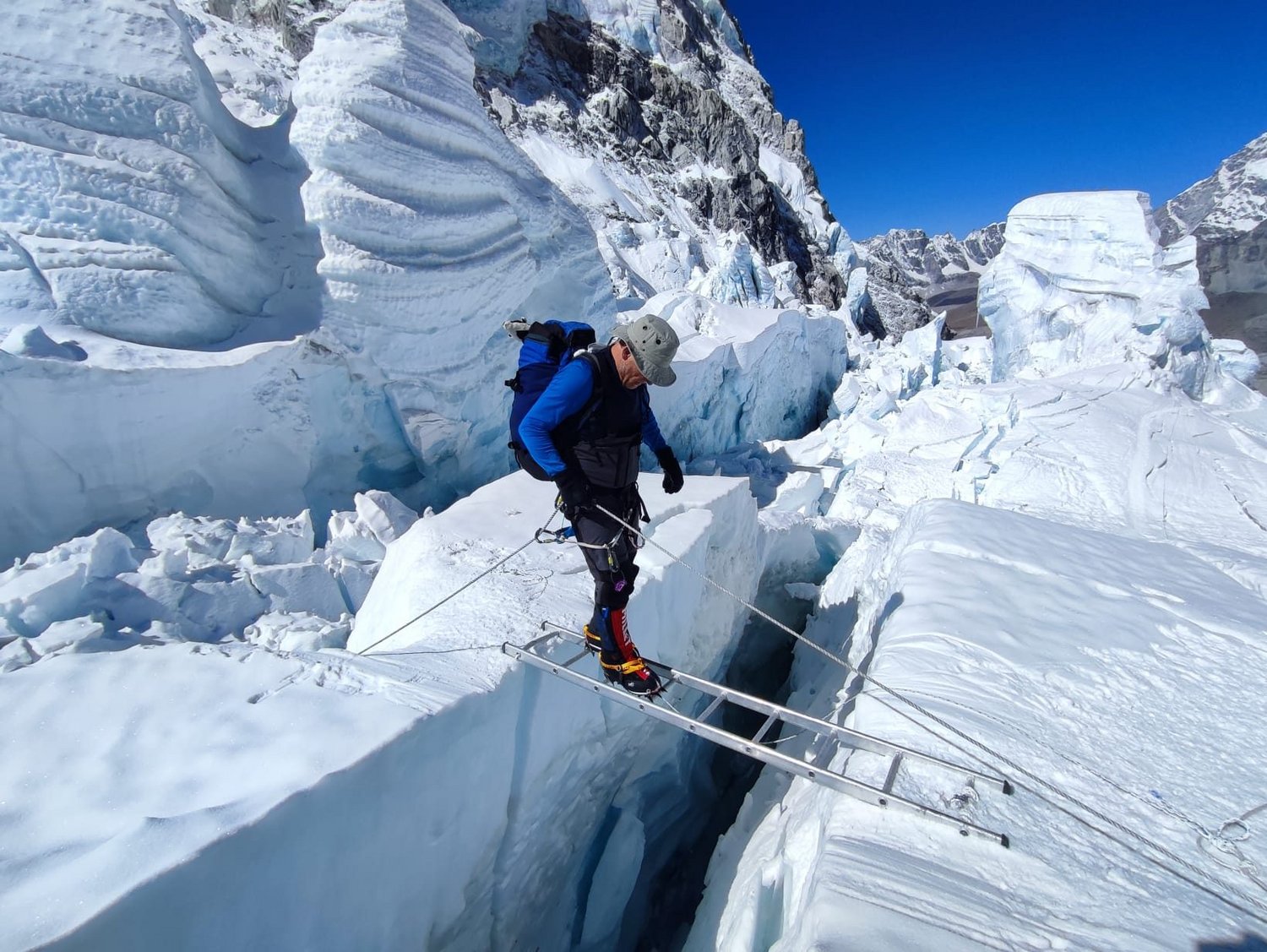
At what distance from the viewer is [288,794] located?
4.98 feet

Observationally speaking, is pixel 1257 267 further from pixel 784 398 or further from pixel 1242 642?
pixel 1242 642

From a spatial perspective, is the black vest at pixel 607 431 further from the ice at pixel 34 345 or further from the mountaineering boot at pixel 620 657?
the ice at pixel 34 345

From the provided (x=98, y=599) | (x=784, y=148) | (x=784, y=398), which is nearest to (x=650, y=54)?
(x=784, y=148)

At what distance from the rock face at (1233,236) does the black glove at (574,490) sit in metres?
15.9

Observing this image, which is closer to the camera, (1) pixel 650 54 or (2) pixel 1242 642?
(2) pixel 1242 642

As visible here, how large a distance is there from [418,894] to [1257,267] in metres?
68.4

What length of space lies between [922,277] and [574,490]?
121 metres

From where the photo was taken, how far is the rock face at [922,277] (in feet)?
117

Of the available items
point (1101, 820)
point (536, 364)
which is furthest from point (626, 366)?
point (1101, 820)

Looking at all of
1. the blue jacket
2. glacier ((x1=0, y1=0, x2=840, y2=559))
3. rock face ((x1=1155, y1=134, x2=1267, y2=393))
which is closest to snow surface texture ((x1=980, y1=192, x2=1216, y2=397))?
rock face ((x1=1155, y1=134, x2=1267, y2=393))

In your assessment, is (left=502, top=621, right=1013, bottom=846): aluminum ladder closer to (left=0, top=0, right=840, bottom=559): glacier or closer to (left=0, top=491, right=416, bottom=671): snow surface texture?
(left=0, top=491, right=416, bottom=671): snow surface texture

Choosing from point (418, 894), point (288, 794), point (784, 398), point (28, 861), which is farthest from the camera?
point (784, 398)

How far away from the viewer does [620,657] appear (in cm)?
243

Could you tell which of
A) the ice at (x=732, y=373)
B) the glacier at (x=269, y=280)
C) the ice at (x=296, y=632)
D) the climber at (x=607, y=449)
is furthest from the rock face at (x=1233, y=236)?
the ice at (x=296, y=632)
